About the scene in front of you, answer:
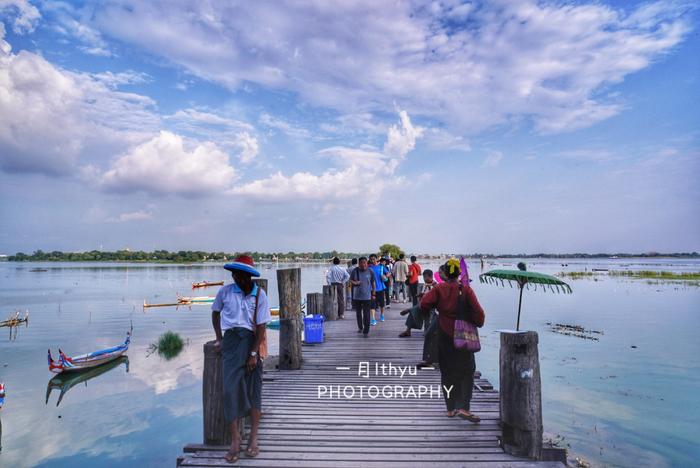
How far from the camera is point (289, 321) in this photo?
24.0ft

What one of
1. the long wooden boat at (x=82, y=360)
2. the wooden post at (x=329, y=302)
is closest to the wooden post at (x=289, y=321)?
the wooden post at (x=329, y=302)

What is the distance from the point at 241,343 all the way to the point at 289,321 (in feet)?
10.7

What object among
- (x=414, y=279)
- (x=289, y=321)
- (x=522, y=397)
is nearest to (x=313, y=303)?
(x=414, y=279)

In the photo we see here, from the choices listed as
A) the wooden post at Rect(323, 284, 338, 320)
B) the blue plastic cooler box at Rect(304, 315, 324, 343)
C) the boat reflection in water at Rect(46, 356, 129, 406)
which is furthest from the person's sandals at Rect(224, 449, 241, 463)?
the boat reflection in water at Rect(46, 356, 129, 406)

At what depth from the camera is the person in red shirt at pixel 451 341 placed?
490 centimetres

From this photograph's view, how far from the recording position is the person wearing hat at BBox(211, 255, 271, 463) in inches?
157

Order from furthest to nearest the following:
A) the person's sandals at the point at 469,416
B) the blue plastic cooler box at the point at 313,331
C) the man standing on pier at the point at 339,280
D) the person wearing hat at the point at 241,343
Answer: the man standing on pier at the point at 339,280 → the blue plastic cooler box at the point at 313,331 → the person's sandals at the point at 469,416 → the person wearing hat at the point at 241,343

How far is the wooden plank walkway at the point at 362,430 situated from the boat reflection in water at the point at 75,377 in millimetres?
12034

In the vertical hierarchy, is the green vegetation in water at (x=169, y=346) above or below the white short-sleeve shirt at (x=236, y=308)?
below

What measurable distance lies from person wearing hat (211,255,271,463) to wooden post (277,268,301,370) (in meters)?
3.10

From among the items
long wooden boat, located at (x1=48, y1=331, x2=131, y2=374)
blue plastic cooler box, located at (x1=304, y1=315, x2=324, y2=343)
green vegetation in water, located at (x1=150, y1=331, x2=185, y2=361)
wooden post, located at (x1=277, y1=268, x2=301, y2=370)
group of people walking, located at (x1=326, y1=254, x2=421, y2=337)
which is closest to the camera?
wooden post, located at (x1=277, y1=268, x2=301, y2=370)

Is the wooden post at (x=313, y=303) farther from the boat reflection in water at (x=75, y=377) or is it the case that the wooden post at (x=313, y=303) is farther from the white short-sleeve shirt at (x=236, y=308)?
the boat reflection in water at (x=75, y=377)

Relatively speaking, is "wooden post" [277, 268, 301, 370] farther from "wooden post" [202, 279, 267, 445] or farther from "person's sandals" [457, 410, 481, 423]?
"person's sandals" [457, 410, 481, 423]

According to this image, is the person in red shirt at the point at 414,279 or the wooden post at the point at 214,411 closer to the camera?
the wooden post at the point at 214,411
